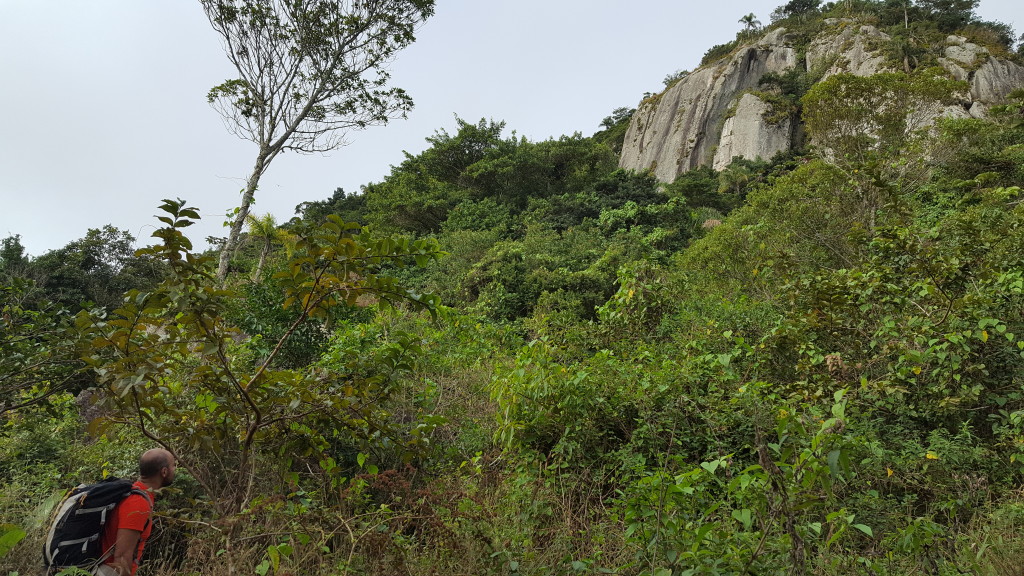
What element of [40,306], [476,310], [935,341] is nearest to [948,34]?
[476,310]

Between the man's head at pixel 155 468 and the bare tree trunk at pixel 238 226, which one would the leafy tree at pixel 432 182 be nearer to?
the bare tree trunk at pixel 238 226

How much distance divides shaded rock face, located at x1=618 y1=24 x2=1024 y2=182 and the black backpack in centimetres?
3005

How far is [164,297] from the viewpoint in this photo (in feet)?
7.20

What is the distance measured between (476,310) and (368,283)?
888 centimetres

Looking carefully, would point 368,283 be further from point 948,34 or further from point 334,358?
point 948,34

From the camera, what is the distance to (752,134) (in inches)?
1210

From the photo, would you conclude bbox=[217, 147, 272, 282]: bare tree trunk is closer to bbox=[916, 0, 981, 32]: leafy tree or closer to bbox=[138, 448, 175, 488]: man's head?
bbox=[138, 448, 175, 488]: man's head

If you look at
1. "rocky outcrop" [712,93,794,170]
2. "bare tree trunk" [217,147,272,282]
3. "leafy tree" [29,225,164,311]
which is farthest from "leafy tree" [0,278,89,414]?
"rocky outcrop" [712,93,794,170]

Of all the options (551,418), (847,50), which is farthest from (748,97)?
(551,418)

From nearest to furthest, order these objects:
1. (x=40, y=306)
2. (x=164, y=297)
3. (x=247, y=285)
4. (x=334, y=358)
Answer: (x=164, y=297) → (x=40, y=306) → (x=334, y=358) → (x=247, y=285)

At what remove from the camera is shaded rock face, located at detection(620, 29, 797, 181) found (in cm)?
3472

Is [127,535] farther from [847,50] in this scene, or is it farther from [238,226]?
[847,50]

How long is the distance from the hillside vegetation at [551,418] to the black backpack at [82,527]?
0.36m

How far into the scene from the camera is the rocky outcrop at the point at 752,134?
97.7 feet
